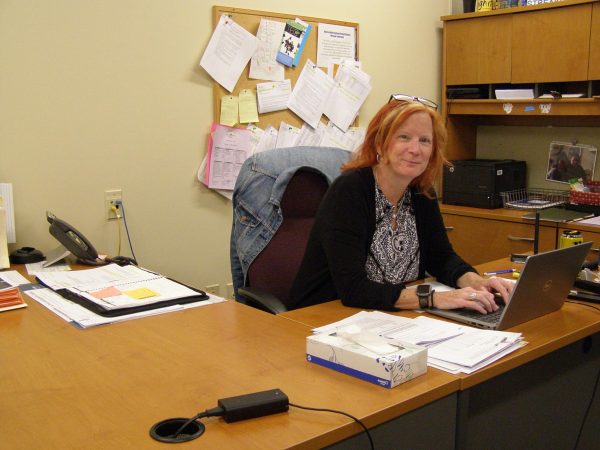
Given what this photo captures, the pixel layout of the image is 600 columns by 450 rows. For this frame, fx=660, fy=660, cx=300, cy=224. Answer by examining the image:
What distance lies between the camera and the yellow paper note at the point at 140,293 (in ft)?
Answer: 6.26

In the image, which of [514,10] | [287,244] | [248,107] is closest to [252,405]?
[287,244]

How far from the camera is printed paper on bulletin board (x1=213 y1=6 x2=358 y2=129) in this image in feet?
10.2

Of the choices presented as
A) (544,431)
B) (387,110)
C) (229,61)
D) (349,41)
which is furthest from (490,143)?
(544,431)

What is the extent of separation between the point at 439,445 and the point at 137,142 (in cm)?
198

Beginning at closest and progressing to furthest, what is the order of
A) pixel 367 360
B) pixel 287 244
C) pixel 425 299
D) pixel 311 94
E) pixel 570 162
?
pixel 367 360 < pixel 425 299 < pixel 287 244 < pixel 311 94 < pixel 570 162

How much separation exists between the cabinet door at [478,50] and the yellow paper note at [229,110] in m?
1.50

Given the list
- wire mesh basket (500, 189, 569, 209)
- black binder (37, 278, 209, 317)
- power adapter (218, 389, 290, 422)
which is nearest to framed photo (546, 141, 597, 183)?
wire mesh basket (500, 189, 569, 209)

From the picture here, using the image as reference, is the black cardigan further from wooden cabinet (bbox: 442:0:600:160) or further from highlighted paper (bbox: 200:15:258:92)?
wooden cabinet (bbox: 442:0:600:160)

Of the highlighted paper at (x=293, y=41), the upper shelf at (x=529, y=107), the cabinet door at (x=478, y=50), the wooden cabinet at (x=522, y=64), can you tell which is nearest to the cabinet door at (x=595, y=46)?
the wooden cabinet at (x=522, y=64)

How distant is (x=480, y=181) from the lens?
370 cm

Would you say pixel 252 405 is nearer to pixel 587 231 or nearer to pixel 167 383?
pixel 167 383

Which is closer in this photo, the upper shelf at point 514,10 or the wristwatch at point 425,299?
the wristwatch at point 425,299

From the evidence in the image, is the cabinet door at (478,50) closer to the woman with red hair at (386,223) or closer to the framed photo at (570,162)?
the framed photo at (570,162)

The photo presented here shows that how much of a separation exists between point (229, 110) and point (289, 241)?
0.98 metres
